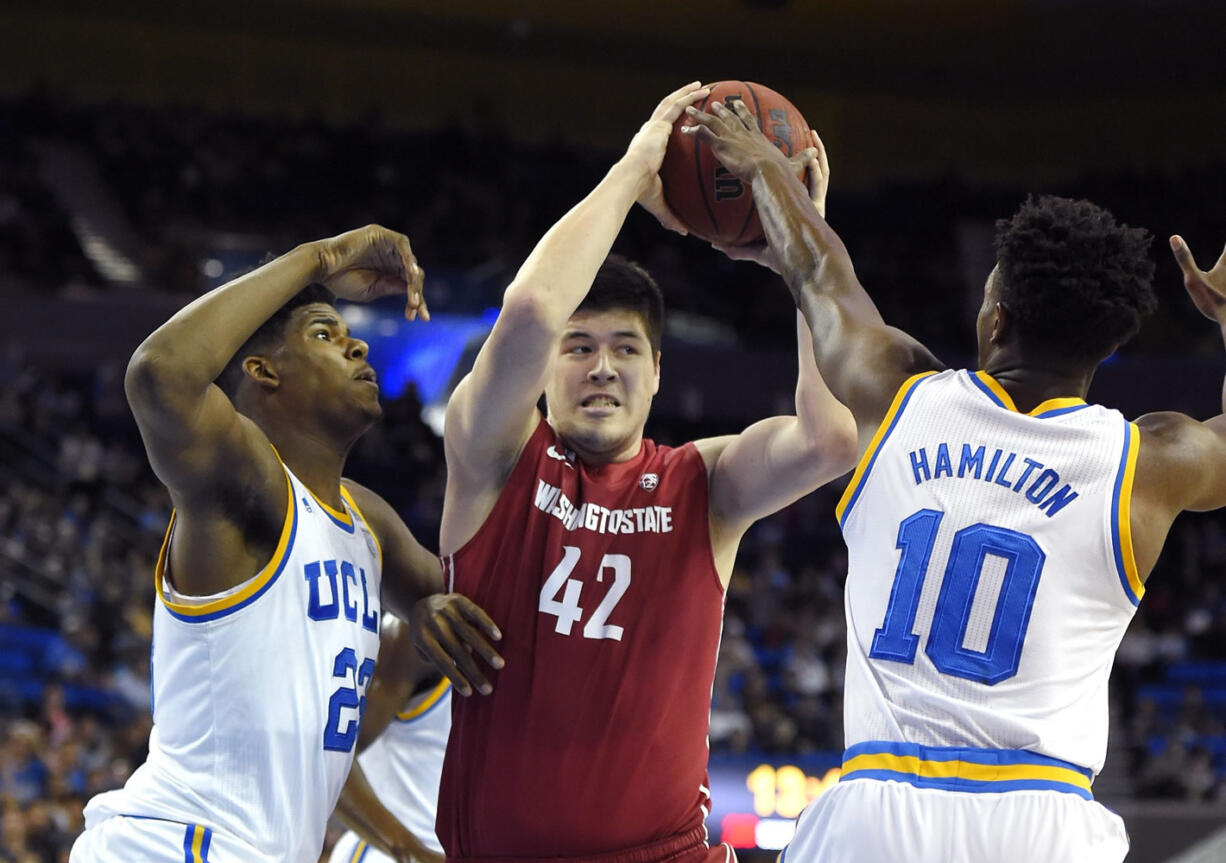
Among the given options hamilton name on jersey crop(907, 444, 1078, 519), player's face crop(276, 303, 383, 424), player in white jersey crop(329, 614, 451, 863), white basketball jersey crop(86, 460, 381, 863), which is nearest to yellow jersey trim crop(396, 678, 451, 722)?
player in white jersey crop(329, 614, 451, 863)

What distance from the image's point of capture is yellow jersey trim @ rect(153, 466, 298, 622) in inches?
140

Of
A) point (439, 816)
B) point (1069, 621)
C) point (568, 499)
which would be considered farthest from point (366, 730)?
point (1069, 621)

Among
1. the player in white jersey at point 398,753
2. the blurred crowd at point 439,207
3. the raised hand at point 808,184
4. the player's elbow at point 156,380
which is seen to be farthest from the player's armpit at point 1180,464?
the blurred crowd at point 439,207

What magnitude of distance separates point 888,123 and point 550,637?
22073 mm

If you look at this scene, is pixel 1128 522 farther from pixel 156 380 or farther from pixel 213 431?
pixel 156 380

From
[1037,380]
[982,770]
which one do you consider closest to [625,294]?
[1037,380]

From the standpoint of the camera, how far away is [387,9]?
2111 cm

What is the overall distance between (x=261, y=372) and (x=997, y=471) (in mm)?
2030

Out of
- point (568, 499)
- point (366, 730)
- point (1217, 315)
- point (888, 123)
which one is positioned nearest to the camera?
point (1217, 315)

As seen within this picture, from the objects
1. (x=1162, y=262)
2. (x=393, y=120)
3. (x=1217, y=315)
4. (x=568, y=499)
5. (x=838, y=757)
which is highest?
(x=393, y=120)

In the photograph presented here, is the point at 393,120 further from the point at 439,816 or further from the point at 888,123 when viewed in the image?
the point at 439,816

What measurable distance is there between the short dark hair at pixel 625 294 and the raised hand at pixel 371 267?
0.48 m

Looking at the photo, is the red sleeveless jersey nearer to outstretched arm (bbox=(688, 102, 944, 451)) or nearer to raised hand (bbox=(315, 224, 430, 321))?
raised hand (bbox=(315, 224, 430, 321))

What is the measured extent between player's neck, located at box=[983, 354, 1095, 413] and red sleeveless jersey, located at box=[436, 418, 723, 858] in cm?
104
